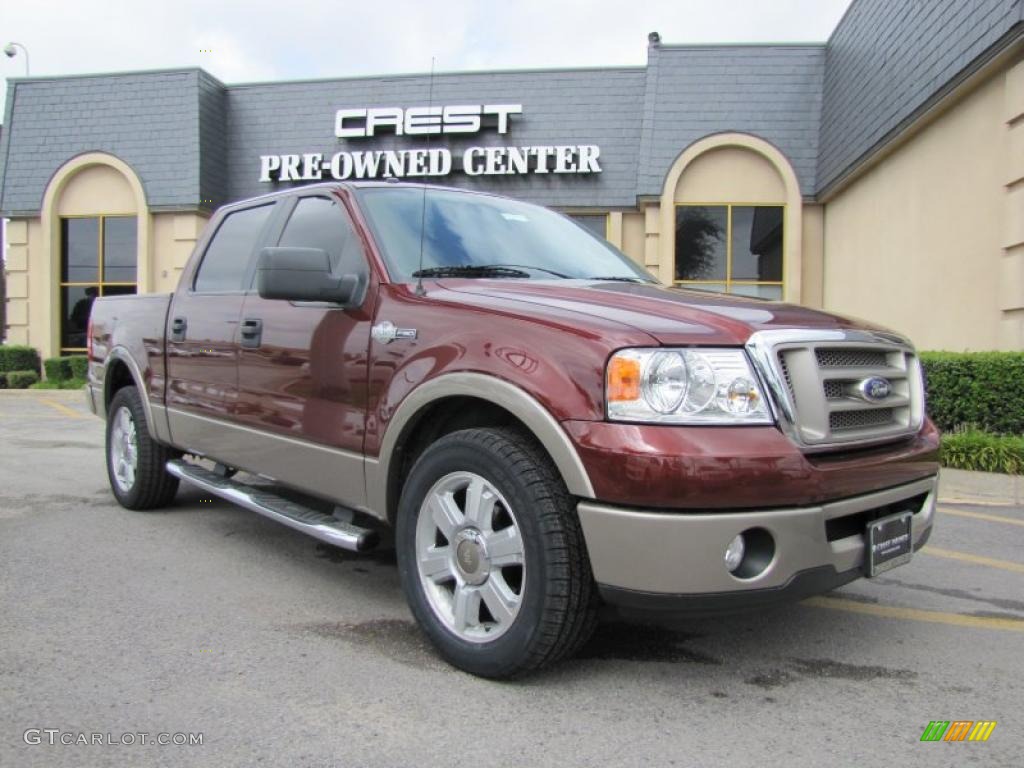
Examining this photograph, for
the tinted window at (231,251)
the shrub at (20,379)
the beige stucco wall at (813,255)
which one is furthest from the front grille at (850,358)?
the shrub at (20,379)

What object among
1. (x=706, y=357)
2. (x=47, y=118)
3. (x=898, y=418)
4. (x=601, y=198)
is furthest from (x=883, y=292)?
(x=47, y=118)

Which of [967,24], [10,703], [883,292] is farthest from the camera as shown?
[883,292]

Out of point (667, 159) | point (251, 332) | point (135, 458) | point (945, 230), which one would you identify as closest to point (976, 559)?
point (251, 332)

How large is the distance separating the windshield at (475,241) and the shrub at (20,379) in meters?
16.2

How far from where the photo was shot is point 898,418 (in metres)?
3.08

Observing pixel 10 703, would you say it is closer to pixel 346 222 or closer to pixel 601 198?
pixel 346 222

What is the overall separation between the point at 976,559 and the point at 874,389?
257 cm

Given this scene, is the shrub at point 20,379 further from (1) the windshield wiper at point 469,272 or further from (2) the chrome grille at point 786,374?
(2) the chrome grille at point 786,374

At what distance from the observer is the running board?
342 centimetres

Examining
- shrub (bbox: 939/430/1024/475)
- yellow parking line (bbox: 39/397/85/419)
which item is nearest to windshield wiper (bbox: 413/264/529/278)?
shrub (bbox: 939/430/1024/475)

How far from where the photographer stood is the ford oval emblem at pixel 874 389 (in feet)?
9.41

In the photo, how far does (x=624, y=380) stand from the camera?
2.56 m

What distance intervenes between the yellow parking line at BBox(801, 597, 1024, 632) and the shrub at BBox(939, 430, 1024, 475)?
11.8ft

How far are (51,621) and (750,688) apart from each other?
2.85 metres
